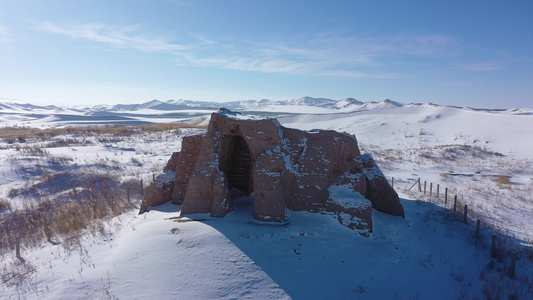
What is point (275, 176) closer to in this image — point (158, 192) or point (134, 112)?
point (158, 192)

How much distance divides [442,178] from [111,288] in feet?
58.4

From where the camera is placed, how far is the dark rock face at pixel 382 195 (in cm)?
1014

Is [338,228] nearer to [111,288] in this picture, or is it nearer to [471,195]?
[111,288]

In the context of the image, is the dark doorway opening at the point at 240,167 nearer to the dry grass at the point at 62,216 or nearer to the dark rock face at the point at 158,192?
the dark rock face at the point at 158,192

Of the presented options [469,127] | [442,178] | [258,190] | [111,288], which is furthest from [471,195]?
[469,127]

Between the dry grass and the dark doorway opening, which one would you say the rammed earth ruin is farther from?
the dry grass

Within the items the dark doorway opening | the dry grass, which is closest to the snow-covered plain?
the dry grass

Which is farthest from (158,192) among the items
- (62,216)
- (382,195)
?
(382,195)

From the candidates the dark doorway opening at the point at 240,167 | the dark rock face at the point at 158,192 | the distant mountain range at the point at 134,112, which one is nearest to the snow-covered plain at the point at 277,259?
the dark rock face at the point at 158,192

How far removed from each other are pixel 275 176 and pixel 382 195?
4.26 m

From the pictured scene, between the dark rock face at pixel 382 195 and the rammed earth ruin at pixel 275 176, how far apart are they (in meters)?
0.03

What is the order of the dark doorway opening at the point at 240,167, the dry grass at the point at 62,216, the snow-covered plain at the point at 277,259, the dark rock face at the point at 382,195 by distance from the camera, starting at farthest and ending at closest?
1. the dark doorway opening at the point at 240,167
2. the dark rock face at the point at 382,195
3. the dry grass at the point at 62,216
4. the snow-covered plain at the point at 277,259

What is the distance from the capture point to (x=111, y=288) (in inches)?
231

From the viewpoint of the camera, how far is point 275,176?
27.3ft
